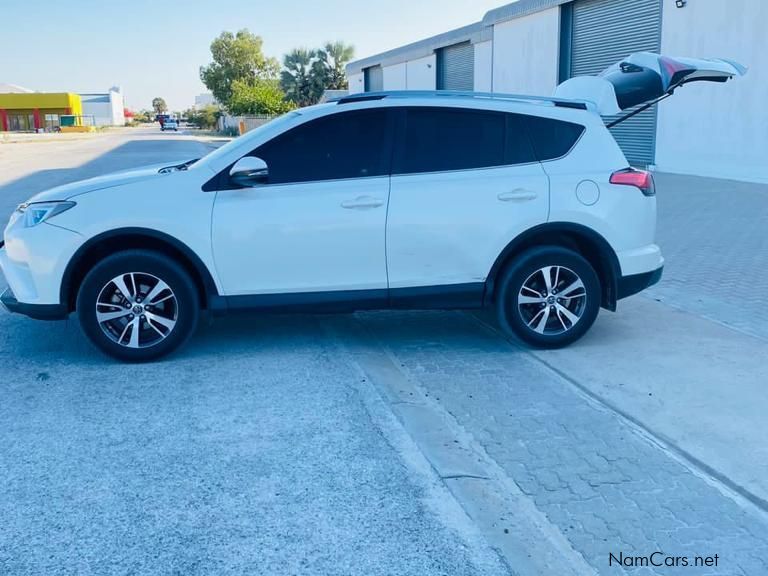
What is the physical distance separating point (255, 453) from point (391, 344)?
7.08 ft

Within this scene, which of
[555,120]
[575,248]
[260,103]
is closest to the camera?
[555,120]

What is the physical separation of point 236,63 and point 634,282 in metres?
93.5

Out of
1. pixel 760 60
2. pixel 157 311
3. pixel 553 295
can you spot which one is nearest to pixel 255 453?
pixel 157 311

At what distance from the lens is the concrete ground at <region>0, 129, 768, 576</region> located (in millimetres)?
3211

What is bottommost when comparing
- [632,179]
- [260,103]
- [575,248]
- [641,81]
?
[575,248]

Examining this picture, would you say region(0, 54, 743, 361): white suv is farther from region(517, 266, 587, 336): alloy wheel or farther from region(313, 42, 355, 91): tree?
region(313, 42, 355, 91): tree

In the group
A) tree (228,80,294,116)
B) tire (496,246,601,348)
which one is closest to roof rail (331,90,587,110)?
tire (496,246,601,348)

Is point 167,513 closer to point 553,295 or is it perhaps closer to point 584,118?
point 553,295

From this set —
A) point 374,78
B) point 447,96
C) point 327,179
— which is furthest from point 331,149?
point 374,78

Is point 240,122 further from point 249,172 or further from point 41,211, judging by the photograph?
point 249,172

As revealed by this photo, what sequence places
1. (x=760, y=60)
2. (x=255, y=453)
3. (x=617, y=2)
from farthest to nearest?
1. (x=617, y=2)
2. (x=760, y=60)
3. (x=255, y=453)

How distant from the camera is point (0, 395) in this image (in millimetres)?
4922

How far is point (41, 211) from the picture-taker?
5461 millimetres

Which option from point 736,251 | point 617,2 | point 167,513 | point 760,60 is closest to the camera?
point 167,513
